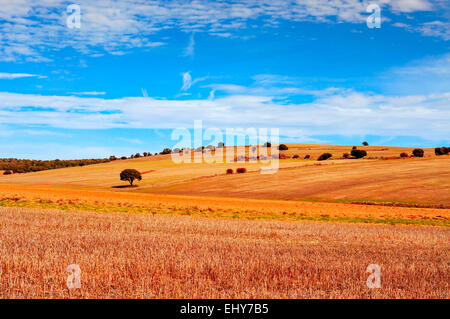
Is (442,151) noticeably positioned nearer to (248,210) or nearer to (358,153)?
(358,153)

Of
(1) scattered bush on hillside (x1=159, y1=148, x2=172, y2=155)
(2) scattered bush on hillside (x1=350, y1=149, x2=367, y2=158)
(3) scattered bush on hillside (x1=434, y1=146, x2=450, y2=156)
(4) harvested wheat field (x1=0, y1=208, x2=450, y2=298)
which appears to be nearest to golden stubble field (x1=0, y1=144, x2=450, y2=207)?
(3) scattered bush on hillside (x1=434, y1=146, x2=450, y2=156)

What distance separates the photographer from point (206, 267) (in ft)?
33.2

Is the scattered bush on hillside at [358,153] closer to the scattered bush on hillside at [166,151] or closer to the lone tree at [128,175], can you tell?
the lone tree at [128,175]

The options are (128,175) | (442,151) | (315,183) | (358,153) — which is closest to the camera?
(315,183)

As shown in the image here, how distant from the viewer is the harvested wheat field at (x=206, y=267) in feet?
26.6

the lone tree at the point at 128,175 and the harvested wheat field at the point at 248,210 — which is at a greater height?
the lone tree at the point at 128,175

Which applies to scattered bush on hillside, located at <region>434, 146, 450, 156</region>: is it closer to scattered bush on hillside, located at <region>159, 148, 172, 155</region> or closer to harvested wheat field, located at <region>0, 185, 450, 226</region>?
harvested wheat field, located at <region>0, 185, 450, 226</region>

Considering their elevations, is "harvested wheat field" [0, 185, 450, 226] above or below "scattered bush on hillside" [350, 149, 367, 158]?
below

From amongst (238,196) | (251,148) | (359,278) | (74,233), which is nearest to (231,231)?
(74,233)

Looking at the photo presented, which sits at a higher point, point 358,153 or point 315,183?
point 358,153

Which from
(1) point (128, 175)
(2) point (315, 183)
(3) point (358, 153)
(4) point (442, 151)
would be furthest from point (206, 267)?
(4) point (442, 151)

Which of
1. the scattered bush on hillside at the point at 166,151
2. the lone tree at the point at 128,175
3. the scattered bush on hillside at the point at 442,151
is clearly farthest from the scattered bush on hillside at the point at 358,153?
the scattered bush on hillside at the point at 166,151

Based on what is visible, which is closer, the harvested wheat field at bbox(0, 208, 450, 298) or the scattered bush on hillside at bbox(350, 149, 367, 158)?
the harvested wheat field at bbox(0, 208, 450, 298)

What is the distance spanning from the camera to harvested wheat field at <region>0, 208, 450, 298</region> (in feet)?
26.6
